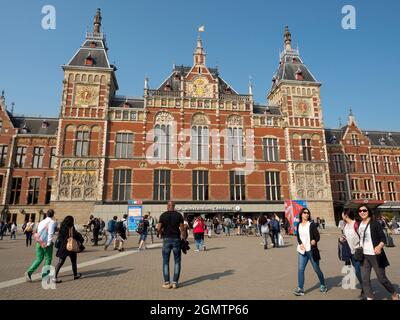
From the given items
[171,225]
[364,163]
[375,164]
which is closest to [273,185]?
[364,163]

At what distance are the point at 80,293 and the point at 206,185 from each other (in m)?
24.8

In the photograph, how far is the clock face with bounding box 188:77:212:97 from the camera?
106ft

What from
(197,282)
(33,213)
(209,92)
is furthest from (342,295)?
(33,213)

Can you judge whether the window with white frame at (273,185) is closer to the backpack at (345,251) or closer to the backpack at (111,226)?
the backpack at (111,226)

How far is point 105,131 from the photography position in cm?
2933

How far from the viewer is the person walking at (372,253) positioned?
497cm

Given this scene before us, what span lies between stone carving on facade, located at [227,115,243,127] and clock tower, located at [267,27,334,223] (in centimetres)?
552

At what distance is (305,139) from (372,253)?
97.2 feet

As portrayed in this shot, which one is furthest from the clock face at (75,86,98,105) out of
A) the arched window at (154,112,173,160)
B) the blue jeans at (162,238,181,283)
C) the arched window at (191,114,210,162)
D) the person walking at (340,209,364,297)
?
the person walking at (340,209,364,297)

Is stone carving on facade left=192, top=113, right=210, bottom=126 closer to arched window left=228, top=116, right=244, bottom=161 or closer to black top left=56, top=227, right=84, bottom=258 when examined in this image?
arched window left=228, top=116, right=244, bottom=161

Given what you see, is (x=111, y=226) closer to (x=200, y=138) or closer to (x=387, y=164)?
(x=200, y=138)

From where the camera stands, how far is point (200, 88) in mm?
32531
